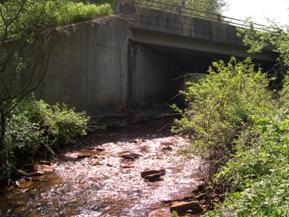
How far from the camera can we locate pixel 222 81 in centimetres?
952

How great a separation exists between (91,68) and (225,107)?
383 inches

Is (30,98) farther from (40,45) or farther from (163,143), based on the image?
(163,143)

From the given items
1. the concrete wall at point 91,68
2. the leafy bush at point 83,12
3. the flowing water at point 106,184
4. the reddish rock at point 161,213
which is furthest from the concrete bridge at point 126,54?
the reddish rock at point 161,213

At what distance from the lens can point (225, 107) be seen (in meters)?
8.96

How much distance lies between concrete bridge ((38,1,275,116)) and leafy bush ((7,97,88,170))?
2.17 metres

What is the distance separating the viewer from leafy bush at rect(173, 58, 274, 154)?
831 cm

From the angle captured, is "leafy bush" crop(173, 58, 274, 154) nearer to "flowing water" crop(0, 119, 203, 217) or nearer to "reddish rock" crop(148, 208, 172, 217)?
"flowing water" crop(0, 119, 203, 217)

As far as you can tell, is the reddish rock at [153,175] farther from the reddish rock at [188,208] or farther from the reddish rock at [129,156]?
the reddish rock at [188,208]

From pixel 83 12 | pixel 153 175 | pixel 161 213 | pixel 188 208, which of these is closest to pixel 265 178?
pixel 188 208

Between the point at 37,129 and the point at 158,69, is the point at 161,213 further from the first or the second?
the point at 158,69

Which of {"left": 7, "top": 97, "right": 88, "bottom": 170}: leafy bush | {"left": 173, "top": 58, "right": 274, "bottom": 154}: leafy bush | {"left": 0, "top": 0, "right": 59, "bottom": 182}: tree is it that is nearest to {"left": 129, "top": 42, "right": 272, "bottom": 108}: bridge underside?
{"left": 7, "top": 97, "right": 88, "bottom": 170}: leafy bush

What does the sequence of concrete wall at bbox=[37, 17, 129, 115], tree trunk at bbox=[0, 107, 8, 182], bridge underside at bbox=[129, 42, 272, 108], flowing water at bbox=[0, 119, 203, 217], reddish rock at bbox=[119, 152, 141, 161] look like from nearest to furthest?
flowing water at bbox=[0, 119, 203, 217], tree trunk at bbox=[0, 107, 8, 182], reddish rock at bbox=[119, 152, 141, 161], concrete wall at bbox=[37, 17, 129, 115], bridge underside at bbox=[129, 42, 272, 108]

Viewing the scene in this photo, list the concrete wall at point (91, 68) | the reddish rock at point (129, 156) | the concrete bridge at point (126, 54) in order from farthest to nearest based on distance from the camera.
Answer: the concrete bridge at point (126, 54), the concrete wall at point (91, 68), the reddish rock at point (129, 156)

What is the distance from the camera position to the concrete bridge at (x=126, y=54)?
16531 mm
